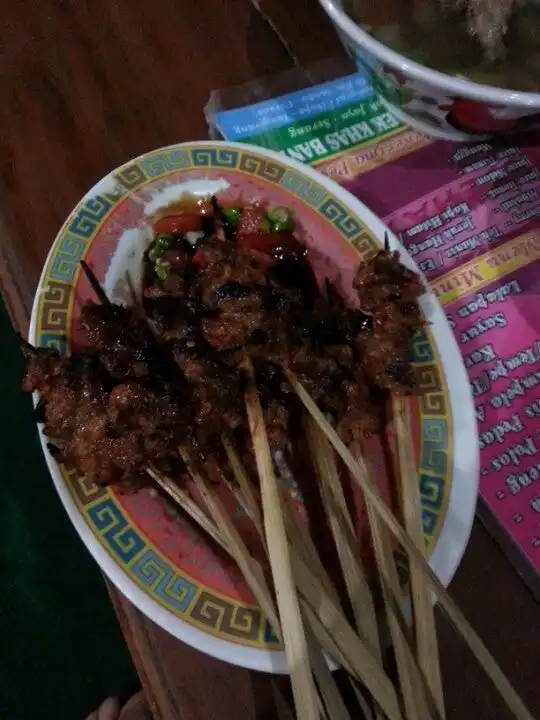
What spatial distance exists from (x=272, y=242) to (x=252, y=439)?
445mm

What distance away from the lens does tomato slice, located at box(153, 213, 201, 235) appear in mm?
1222

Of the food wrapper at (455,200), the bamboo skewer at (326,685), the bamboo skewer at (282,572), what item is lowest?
the bamboo skewer at (326,685)

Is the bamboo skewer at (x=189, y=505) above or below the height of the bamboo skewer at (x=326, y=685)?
above

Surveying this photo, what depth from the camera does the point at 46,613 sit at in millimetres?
1638

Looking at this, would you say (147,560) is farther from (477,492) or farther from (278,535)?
(477,492)

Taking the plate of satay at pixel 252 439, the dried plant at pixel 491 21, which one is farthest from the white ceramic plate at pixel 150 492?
the dried plant at pixel 491 21

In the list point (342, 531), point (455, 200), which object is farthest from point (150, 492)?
point (455, 200)

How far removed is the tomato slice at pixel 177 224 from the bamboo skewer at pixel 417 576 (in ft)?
1.68

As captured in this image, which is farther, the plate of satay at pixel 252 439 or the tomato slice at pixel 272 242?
the tomato slice at pixel 272 242

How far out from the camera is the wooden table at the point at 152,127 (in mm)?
1021

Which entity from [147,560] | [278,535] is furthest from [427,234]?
[147,560]

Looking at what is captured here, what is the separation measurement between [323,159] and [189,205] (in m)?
0.32

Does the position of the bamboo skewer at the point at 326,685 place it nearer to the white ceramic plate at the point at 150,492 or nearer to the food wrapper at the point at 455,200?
the white ceramic plate at the point at 150,492

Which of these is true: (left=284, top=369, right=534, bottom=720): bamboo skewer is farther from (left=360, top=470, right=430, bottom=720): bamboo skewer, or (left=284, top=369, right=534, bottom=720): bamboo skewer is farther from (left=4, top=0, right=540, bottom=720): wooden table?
(left=4, top=0, right=540, bottom=720): wooden table
